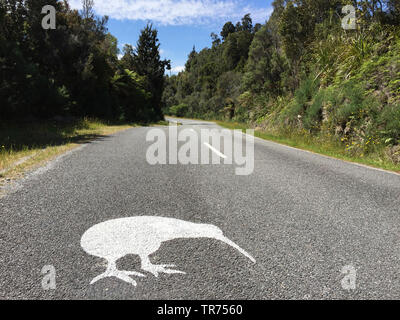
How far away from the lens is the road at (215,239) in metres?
1.96

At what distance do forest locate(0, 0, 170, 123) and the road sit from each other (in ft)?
31.6

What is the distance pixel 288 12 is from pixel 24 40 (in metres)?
16.1

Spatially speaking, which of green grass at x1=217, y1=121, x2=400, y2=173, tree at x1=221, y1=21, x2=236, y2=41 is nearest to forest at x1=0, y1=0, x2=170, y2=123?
green grass at x1=217, y1=121, x2=400, y2=173

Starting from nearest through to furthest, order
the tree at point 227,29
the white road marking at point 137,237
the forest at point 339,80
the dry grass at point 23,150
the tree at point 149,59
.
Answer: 1. the white road marking at point 137,237
2. the dry grass at point 23,150
3. the forest at point 339,80
4. the tree at point 149,59
5. the tree at point 227,29

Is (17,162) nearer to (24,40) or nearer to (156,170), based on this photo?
(156,170)

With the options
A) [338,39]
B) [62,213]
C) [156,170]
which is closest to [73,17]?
[338,39]

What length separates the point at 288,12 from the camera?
54.8ft

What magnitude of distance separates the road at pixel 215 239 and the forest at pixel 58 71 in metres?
9.64

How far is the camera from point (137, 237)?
8.61 feet

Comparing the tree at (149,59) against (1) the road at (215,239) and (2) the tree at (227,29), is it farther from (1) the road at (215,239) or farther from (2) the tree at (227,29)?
(2) the tree at (227,29)

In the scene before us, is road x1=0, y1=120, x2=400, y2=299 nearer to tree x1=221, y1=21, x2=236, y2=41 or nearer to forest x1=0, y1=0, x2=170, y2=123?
forest x1=0, y1=0, x2=170, y2=123

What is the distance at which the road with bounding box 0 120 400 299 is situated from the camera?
1.96 m

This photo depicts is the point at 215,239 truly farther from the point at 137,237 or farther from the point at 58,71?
the point at 58,71

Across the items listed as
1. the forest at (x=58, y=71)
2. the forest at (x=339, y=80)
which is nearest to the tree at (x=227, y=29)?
the forest at (x=58, y=71)
